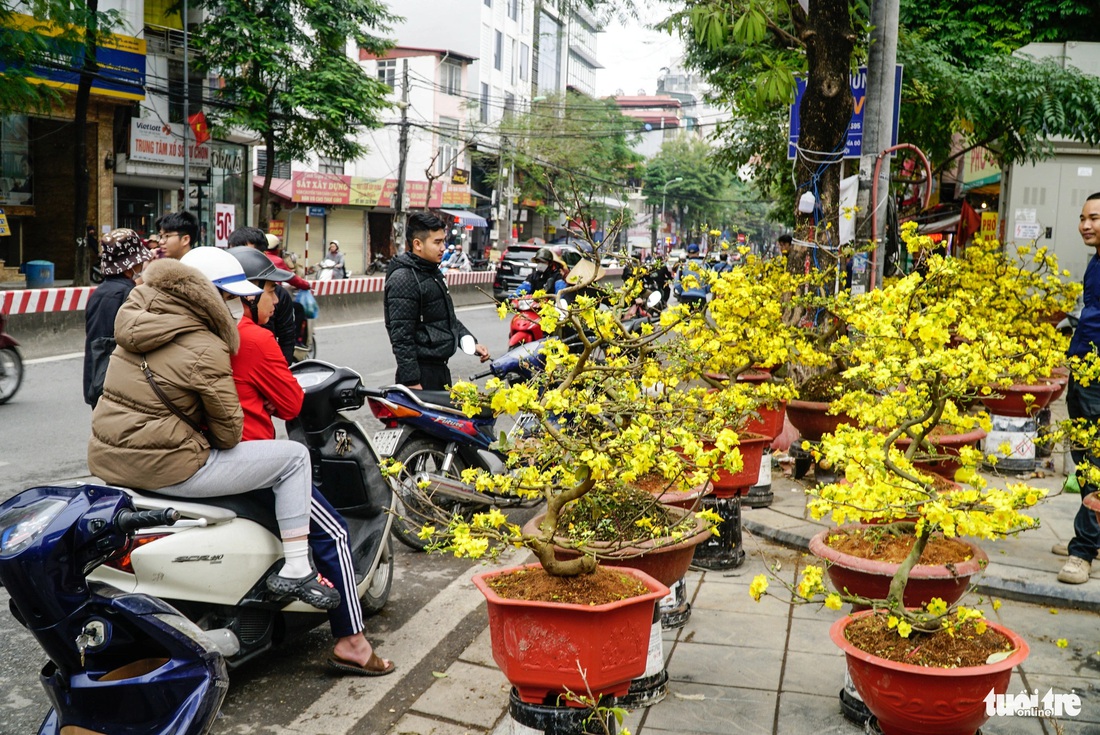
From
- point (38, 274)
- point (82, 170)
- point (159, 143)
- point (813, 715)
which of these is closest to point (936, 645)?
point (813, 715)

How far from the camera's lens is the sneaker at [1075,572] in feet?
16.5

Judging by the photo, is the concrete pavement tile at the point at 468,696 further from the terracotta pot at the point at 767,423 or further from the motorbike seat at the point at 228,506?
the terracotta pot at the point at 767,423

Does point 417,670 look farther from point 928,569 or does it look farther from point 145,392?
point 928,569

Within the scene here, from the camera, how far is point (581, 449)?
3.38m

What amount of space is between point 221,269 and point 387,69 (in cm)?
4570

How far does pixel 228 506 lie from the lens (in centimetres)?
370

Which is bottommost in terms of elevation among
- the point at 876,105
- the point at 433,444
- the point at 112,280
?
the point at 433,444

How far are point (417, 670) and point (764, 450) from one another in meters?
2.83

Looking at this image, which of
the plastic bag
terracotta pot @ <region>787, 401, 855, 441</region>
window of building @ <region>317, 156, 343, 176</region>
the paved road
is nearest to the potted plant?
the paved road

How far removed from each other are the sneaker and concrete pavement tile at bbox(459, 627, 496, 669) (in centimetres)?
290

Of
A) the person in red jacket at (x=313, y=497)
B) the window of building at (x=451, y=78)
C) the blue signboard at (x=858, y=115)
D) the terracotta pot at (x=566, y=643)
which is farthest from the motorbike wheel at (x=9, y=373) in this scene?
the window of building at (x=451, y=78)

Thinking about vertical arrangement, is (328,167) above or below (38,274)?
above

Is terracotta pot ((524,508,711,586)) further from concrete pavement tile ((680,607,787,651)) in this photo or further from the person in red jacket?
the person in red jacket

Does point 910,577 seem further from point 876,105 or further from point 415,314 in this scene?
point 876,105
